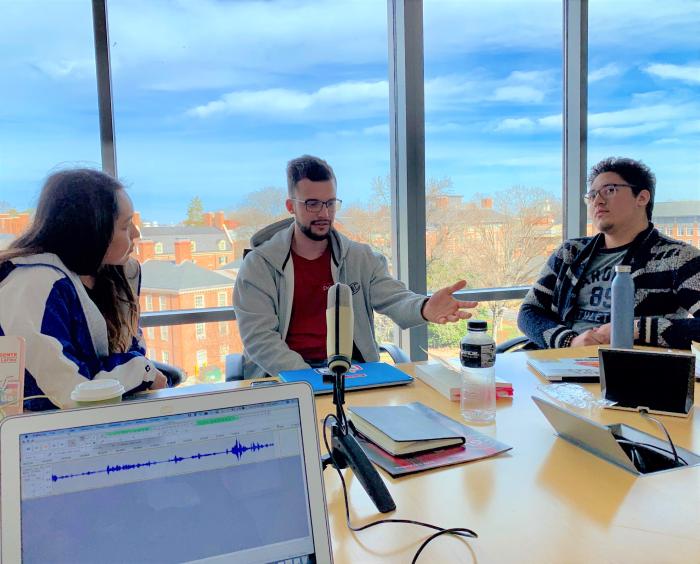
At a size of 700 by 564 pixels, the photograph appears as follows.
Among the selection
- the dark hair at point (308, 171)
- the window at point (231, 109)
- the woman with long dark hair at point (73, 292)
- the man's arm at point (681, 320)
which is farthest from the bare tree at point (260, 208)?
the man's arm at point (681, 320)

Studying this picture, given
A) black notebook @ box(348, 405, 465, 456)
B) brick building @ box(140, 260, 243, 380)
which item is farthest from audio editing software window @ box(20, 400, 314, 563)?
brick building @ box(140, 260, 243, 380)

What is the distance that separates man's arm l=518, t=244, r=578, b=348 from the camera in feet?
7.80

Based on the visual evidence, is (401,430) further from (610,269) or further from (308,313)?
(610,269)

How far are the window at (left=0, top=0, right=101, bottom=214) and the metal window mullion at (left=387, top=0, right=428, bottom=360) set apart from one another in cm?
161

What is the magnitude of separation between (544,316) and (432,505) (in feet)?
6.14

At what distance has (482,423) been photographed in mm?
1294

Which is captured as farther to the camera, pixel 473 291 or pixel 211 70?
Answer: pixel 473 291

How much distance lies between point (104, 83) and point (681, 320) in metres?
2.80

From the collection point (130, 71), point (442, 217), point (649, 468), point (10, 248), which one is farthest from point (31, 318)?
point (442, 217)

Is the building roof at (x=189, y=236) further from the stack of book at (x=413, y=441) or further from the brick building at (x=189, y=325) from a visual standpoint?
the stack of book at (x=413, y=441)

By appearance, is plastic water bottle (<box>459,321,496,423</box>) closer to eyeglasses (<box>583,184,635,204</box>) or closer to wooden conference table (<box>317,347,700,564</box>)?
wooden conference table (<box>317,347,700,564</box>)

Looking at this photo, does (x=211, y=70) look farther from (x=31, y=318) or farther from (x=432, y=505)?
(x=432, y=505)

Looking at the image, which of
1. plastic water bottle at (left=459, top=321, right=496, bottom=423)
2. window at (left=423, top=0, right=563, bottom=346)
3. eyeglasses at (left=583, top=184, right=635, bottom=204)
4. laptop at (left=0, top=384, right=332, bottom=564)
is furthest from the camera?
window at (left=423, top=0, right=563, bottom=346)

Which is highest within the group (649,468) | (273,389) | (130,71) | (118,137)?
(130,71)
